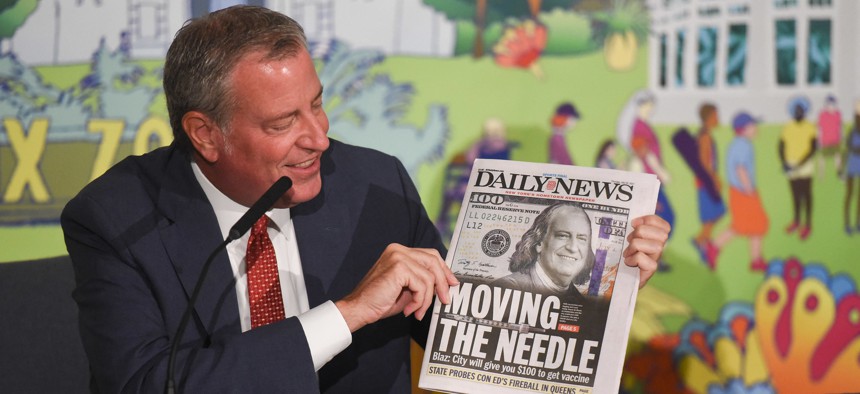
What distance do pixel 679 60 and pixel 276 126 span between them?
177 centimetres

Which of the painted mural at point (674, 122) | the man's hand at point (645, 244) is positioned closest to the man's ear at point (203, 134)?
the man's hand at point (645, 244)

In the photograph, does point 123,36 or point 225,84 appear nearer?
point 225,84

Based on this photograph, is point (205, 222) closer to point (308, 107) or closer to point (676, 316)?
point (308, 107)

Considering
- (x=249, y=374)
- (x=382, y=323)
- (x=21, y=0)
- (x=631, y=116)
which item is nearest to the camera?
(x=249, y=374)

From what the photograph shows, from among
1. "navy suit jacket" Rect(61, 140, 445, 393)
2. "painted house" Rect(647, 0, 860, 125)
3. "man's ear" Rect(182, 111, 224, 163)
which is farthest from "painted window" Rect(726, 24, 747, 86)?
"man's ear" Rect(182, 111, 224, 163)

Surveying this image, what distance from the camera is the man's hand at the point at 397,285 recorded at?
1.56 meters

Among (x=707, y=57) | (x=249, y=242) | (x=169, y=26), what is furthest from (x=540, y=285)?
(x=169, y=26)

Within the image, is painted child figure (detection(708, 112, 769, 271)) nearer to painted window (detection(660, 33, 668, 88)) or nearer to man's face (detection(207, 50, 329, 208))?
painted window (detection(660, 33, 668, 88))

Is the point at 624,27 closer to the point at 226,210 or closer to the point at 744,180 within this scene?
the point at 744,180

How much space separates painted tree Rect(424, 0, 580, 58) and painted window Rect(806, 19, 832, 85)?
2.76 feet

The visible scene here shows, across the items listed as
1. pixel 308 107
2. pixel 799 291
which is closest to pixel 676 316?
pixel 799 291

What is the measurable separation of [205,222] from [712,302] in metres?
1.92

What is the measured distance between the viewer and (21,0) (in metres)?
3.28

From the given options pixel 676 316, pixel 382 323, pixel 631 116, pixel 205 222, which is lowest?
pixel 676 316
